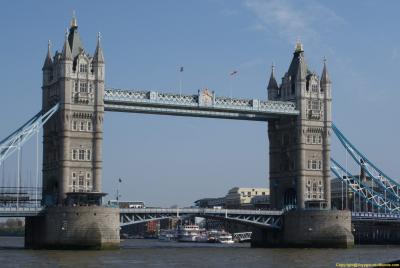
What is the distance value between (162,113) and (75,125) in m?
12.7

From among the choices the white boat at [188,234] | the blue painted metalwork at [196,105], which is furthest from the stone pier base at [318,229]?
the white boat at [188,234]

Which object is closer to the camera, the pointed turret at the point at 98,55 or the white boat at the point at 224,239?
the pointed turret at the point at 98,55

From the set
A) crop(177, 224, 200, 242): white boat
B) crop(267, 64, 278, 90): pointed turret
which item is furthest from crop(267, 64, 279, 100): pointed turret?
crop(177, 224, 200, 242): white boat

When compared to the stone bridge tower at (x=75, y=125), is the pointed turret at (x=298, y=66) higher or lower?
higher

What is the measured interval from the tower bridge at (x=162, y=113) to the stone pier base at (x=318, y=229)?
0.44ft

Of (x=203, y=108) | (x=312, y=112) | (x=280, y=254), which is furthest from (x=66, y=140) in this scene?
Answer: (x=312, y=112)

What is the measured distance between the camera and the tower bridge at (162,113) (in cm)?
10494

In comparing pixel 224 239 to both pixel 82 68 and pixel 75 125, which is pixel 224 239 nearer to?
pixel 75 125

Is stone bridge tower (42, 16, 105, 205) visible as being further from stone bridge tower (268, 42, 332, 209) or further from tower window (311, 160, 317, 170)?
tower window (311, 160, 317, 170)

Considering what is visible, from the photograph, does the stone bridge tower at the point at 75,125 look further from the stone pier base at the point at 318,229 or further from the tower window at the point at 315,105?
the tower window at the point at 315,105

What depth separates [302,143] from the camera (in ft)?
416

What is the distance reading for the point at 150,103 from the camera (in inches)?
4508

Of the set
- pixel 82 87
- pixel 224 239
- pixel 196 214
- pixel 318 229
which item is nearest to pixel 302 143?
pixel 318 229

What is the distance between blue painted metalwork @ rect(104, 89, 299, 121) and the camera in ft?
374
